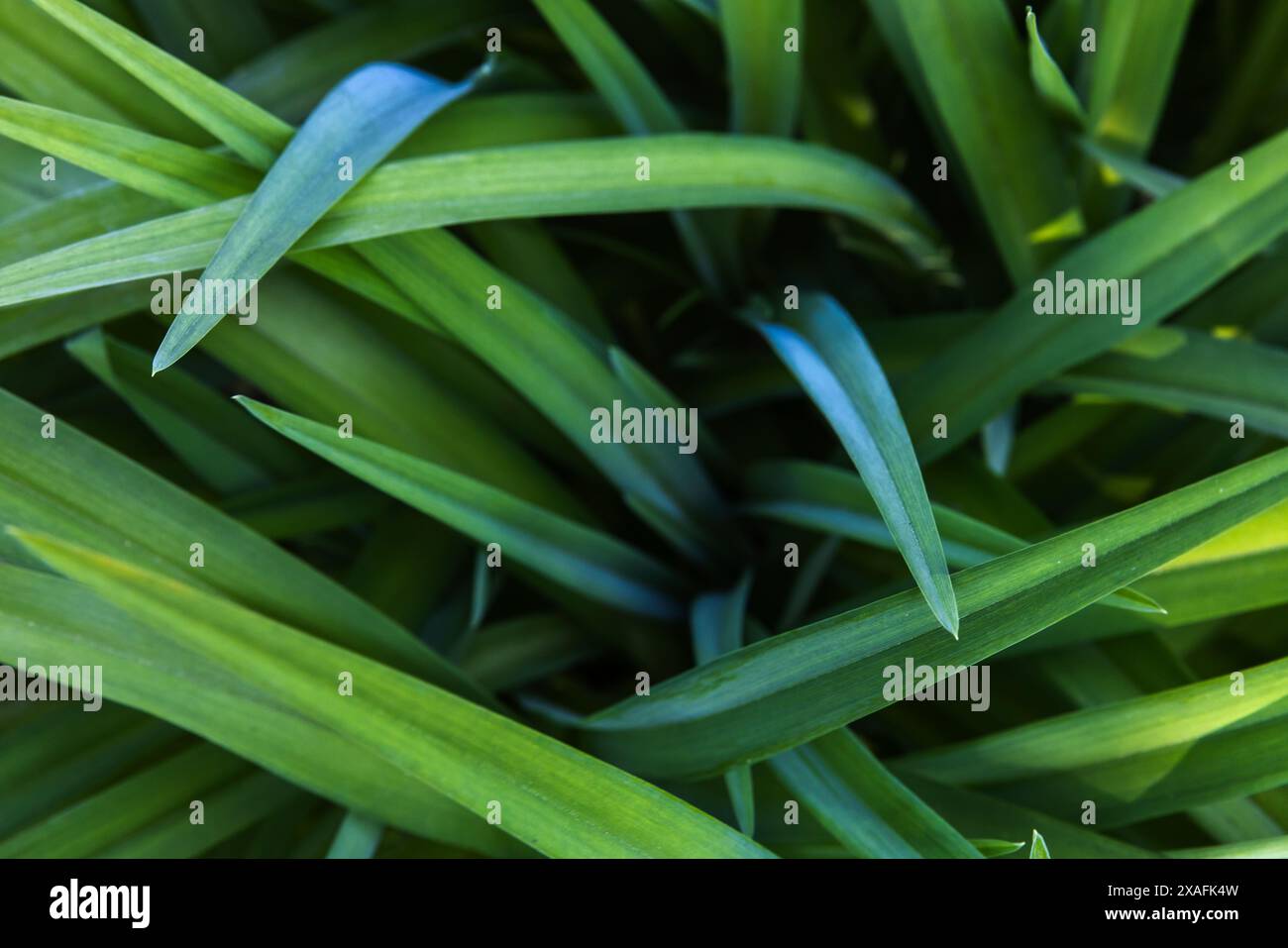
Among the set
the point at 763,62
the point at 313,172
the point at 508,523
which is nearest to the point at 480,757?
the point at 508,523

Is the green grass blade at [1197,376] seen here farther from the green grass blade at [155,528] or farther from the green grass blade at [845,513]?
the green grass blade at [155,528]

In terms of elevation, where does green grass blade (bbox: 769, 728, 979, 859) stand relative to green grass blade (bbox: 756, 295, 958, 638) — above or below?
below

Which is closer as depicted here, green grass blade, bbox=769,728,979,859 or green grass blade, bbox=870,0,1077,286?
green grass blade, bbox=769,728,979,859

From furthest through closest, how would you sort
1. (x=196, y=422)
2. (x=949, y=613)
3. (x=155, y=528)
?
(x=196, y=422) → (x=155, y=528) → (x=949, y=613)

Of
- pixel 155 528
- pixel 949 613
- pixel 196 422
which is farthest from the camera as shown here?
pixel 196 422

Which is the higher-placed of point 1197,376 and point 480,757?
point 1197,376

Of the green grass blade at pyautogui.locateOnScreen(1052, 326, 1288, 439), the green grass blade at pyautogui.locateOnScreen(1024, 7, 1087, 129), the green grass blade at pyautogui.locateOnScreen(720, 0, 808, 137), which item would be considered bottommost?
the green grass blade at pyautogui.locateOnScreen(1052, 326, 1288, 439)

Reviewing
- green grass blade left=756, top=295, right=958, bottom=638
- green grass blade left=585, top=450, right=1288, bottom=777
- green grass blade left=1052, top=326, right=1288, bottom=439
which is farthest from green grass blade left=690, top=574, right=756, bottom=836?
green grass blade left=1052, top=326, right=1288, bottom=439

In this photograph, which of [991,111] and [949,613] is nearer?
[949,613]

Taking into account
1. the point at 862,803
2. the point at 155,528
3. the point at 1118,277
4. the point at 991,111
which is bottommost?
the point at 862,803

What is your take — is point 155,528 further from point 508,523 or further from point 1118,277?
point 1118,277

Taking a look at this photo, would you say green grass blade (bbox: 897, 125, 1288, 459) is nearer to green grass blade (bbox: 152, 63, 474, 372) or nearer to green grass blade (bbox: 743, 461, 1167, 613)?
green grass blade (bbox: 743, 461, 1167, 613)

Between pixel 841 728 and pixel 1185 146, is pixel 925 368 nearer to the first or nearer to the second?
pixel 841 728
